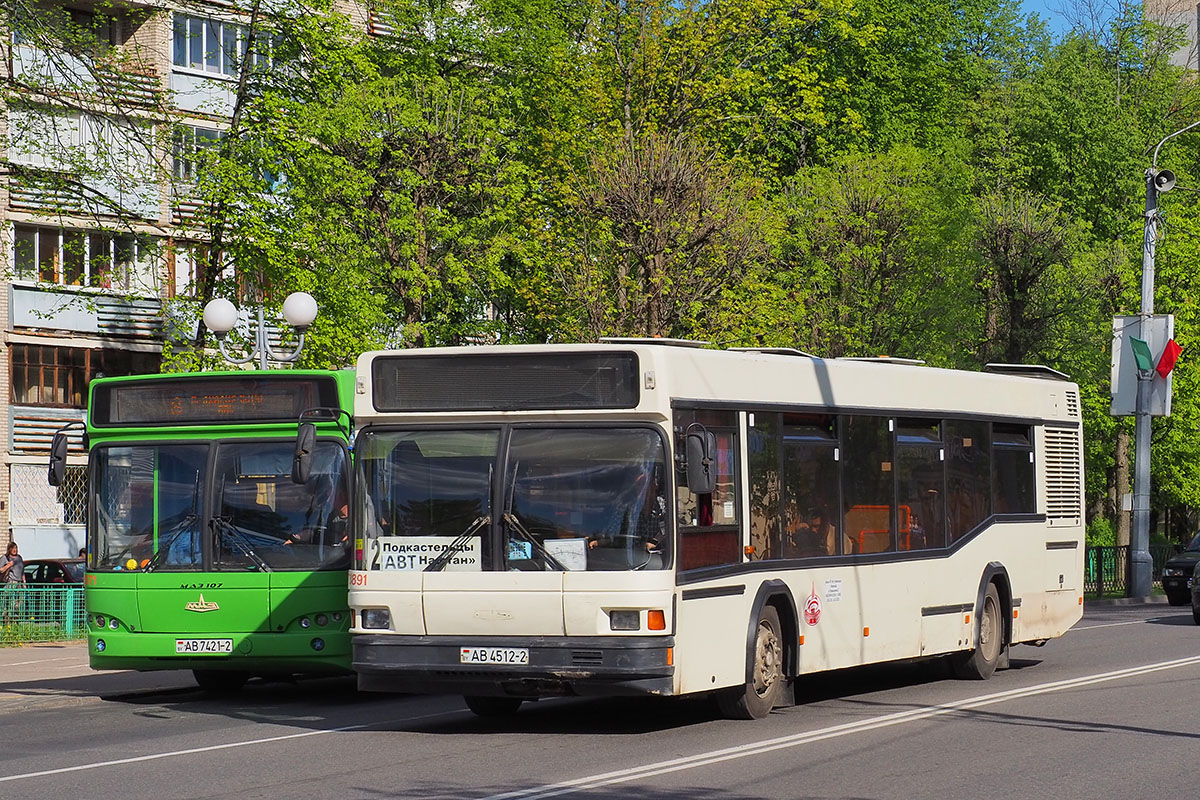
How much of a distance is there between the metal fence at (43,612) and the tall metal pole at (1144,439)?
21.8m

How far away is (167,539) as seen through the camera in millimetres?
16625

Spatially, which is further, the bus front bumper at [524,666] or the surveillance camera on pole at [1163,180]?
the surveillance camera on pole at [1163,180]

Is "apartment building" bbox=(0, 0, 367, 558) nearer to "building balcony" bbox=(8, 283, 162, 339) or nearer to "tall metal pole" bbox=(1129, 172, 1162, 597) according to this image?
"building balcony" bbox=(8, 283, 162, 339)

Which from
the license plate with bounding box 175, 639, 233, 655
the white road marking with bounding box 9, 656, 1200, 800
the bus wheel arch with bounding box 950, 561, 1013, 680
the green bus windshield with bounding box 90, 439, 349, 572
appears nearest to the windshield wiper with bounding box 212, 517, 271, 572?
the green bus windshield with bounding box 90, 439, 349, 572

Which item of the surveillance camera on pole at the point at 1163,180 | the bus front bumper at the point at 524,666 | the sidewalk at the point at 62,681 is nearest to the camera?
the bus front bumper at the point at 524,666

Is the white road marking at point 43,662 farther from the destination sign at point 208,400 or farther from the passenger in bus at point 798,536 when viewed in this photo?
the passenger in bus at point 798,536

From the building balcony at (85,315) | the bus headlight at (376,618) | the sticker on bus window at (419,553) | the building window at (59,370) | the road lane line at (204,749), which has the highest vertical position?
the building balcony at (85,315)

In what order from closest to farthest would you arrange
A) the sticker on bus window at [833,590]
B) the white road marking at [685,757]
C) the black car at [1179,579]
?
the white road marking at [685,757], the sticker on bus window at [833,590], the black car at [1179,579]

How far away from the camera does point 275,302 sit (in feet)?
116

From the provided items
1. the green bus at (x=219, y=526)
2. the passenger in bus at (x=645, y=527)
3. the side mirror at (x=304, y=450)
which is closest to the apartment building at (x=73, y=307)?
the green bus at (x=219, y=526)

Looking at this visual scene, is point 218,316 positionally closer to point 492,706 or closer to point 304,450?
point 304,450

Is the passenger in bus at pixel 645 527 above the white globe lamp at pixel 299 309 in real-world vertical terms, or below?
below

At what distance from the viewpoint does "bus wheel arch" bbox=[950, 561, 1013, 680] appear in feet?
59.4

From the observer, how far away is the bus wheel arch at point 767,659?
554 inches
